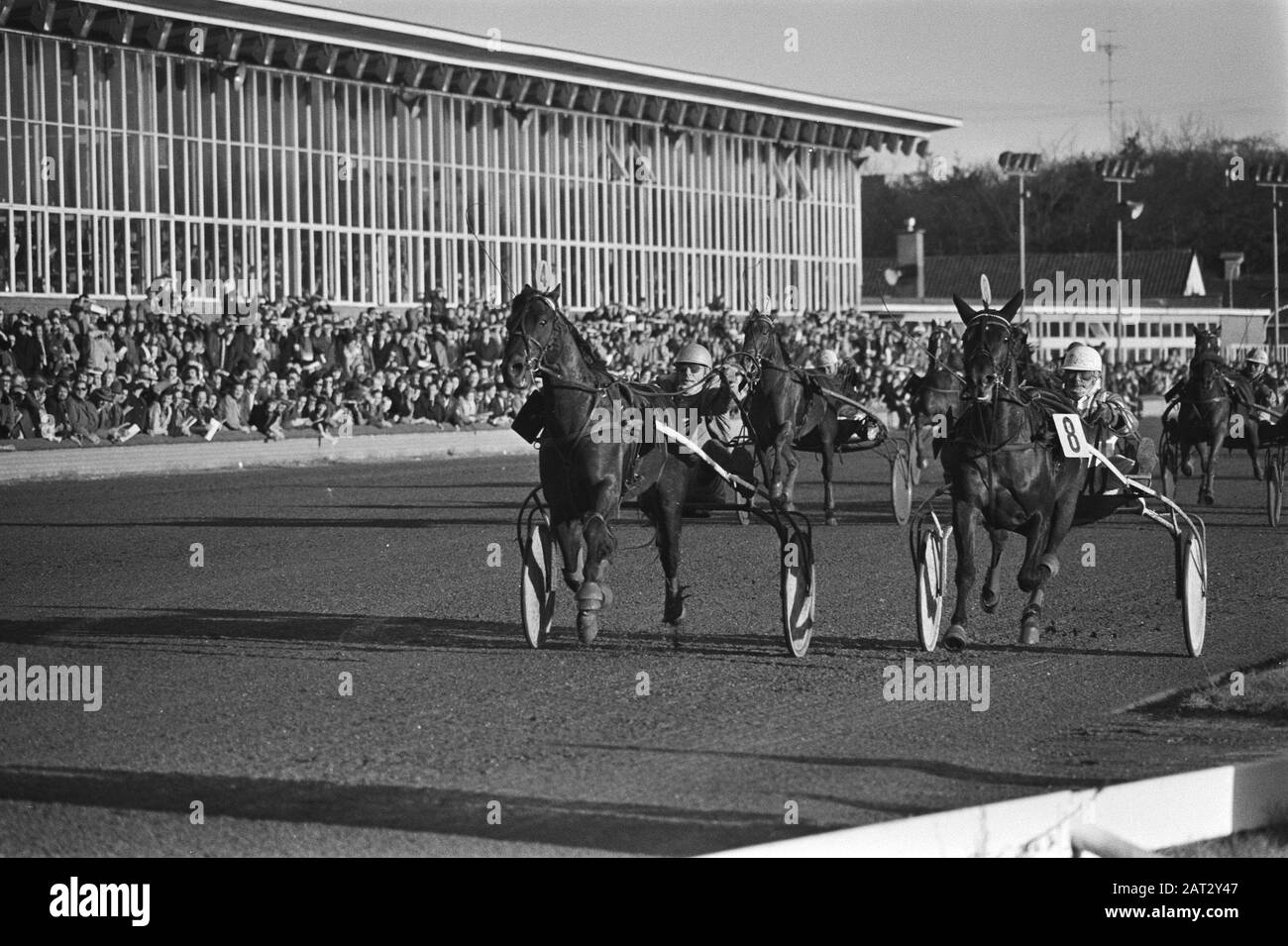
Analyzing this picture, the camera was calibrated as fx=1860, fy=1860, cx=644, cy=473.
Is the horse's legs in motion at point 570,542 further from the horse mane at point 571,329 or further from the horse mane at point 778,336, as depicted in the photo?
the horse mane at point 778,336

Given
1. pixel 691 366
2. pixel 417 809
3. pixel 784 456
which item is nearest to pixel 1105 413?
pixel 691 366

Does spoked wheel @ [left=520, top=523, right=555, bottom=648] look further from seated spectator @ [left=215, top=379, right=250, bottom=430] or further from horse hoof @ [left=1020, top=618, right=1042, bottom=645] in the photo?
seated spectator @ [left=215, top=379, right=250, bottom=430]

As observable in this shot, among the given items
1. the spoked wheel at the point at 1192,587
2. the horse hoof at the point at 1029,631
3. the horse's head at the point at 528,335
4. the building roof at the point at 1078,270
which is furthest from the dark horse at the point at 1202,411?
the building roof at the point at 1078,270

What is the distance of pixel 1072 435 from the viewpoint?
10.2m

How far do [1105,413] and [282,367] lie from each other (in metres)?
19.9

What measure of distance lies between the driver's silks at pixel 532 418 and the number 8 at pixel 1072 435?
9.38ft

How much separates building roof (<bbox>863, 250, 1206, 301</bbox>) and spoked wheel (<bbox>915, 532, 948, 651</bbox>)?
62.2 meters

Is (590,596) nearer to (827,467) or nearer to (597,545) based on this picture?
(597,545)

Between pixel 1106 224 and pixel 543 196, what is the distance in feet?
159

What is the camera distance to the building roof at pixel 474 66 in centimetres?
3144

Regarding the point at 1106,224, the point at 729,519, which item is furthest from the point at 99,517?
the point at 1106,224

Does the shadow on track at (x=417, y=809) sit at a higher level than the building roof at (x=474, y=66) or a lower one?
lower

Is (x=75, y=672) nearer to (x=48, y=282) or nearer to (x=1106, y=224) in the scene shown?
(x=48, y=282)

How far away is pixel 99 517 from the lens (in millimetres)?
18625
